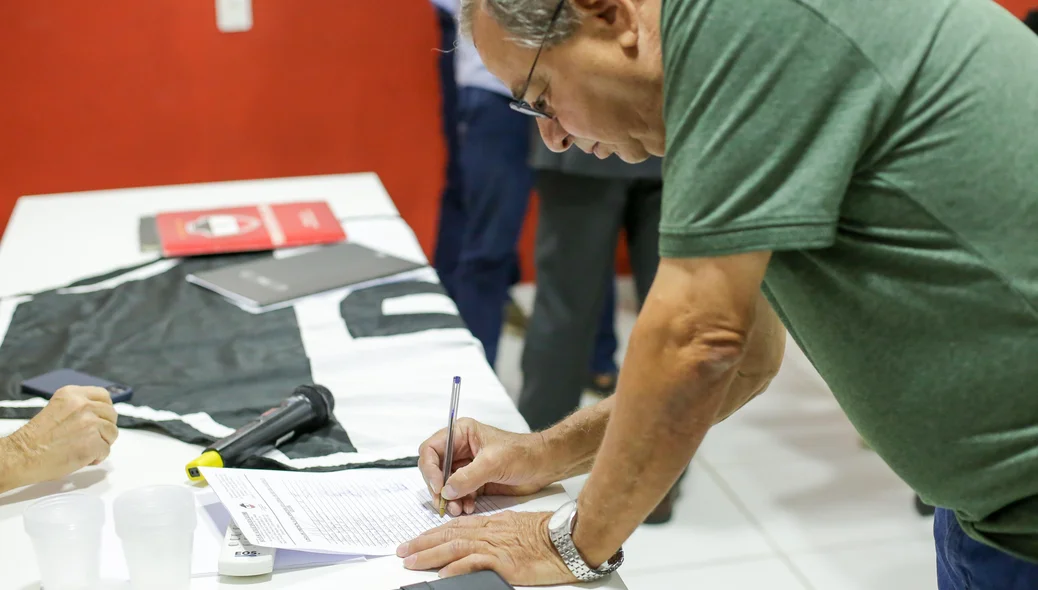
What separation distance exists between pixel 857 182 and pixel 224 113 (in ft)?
9.36

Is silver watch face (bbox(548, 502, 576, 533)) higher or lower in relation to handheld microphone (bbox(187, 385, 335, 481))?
higher

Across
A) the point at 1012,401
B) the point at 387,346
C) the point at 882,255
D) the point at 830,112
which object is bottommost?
the point at 387,346

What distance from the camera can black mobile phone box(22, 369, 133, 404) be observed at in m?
1.44

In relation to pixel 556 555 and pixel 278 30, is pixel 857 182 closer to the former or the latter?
pixel 556 555

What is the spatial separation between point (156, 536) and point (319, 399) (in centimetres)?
43

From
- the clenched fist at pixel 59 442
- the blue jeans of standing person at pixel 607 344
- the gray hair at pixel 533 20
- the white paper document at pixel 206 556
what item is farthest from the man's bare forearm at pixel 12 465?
the blue jeans of standing person at pixel 607 344

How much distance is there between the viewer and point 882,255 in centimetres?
85

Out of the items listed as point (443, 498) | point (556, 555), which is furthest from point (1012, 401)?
point (443, 498)

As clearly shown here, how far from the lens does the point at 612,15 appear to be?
0.91m

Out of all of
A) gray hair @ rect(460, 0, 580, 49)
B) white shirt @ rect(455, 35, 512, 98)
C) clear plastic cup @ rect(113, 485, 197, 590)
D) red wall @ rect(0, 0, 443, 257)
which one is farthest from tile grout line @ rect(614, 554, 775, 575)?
red wall @ rect(0, 0, 443, 257)

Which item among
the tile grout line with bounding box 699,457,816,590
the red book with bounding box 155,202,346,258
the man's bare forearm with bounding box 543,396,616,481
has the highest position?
the man's bare forearm with bounding box 543,396,616,481

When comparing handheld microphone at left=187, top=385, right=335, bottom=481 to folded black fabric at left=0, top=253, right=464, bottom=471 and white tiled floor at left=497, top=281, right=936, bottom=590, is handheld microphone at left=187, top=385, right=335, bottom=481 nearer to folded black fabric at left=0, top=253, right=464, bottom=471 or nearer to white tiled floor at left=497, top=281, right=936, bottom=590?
folded black fabric at left=0, top=253, right=464, bottom=471

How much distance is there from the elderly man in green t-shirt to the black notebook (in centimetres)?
91

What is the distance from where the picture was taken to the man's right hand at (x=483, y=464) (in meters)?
1.16
